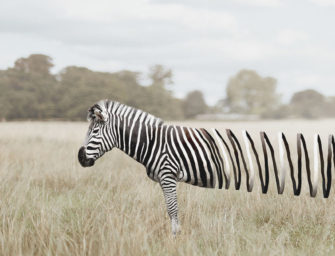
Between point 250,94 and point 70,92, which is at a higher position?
point 250,94

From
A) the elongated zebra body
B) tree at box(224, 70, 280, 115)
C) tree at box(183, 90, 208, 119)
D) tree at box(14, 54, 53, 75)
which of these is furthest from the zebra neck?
tree at box(224, 70, 280, 115)

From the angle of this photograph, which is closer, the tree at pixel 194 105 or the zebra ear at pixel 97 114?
the zebra ear at pixel 97 114

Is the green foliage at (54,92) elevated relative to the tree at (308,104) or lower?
lower

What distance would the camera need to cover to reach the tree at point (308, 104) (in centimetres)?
8350

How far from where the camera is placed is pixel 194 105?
80.5m

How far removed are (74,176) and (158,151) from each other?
15.2 ft

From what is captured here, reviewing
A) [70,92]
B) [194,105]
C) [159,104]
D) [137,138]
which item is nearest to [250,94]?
[194,105]

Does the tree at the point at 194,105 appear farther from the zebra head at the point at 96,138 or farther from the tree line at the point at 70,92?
the zebra head at the point at 96,138

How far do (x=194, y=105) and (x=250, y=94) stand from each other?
17377 millimetres

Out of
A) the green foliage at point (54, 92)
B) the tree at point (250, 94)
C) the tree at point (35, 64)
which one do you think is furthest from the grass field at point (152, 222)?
the tree at point (250, 94)

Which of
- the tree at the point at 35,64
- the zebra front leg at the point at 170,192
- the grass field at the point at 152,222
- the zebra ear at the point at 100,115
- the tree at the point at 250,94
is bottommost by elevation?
the grass field at the point at 152,222

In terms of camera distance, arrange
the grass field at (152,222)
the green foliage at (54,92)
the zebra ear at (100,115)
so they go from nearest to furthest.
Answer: the zebra ear at (100,115)
the grass field at (152,222)
the green foliage at (54,92)

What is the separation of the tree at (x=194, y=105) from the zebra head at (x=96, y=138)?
74962 mm

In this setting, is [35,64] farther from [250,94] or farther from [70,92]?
[250,94]
